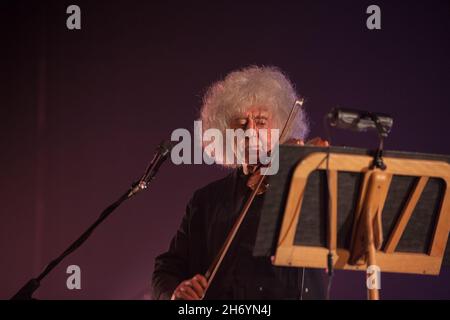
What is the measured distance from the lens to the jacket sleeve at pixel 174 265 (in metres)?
2.24

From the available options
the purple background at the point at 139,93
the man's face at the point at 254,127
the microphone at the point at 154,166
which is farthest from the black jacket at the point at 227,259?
the purple background at the point at 139,93

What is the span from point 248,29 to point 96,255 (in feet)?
5.11

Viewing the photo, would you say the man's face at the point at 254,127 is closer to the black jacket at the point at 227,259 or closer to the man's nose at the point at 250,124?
the man's nose at the point at 250,124

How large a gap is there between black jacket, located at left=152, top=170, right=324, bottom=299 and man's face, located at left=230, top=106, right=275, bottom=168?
5.1 inches

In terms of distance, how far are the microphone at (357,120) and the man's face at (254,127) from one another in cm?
96

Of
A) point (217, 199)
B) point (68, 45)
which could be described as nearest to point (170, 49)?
point (68, 45)

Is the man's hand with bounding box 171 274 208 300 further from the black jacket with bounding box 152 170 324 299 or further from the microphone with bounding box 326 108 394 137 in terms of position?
the microphone with bounding box 326 108 394 137

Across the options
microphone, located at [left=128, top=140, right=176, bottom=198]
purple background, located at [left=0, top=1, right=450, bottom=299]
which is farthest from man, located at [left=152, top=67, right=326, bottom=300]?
microphone, located at [left=128, top=140, right=176, bottom=198]

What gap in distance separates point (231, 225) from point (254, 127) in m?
0.52

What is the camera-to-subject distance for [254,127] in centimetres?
255

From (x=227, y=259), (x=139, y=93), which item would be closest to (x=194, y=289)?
(x=227, y=259)

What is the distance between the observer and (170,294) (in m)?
2.17

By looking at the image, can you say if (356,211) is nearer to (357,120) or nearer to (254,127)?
(357,120)

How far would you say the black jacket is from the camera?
81.5 inches
